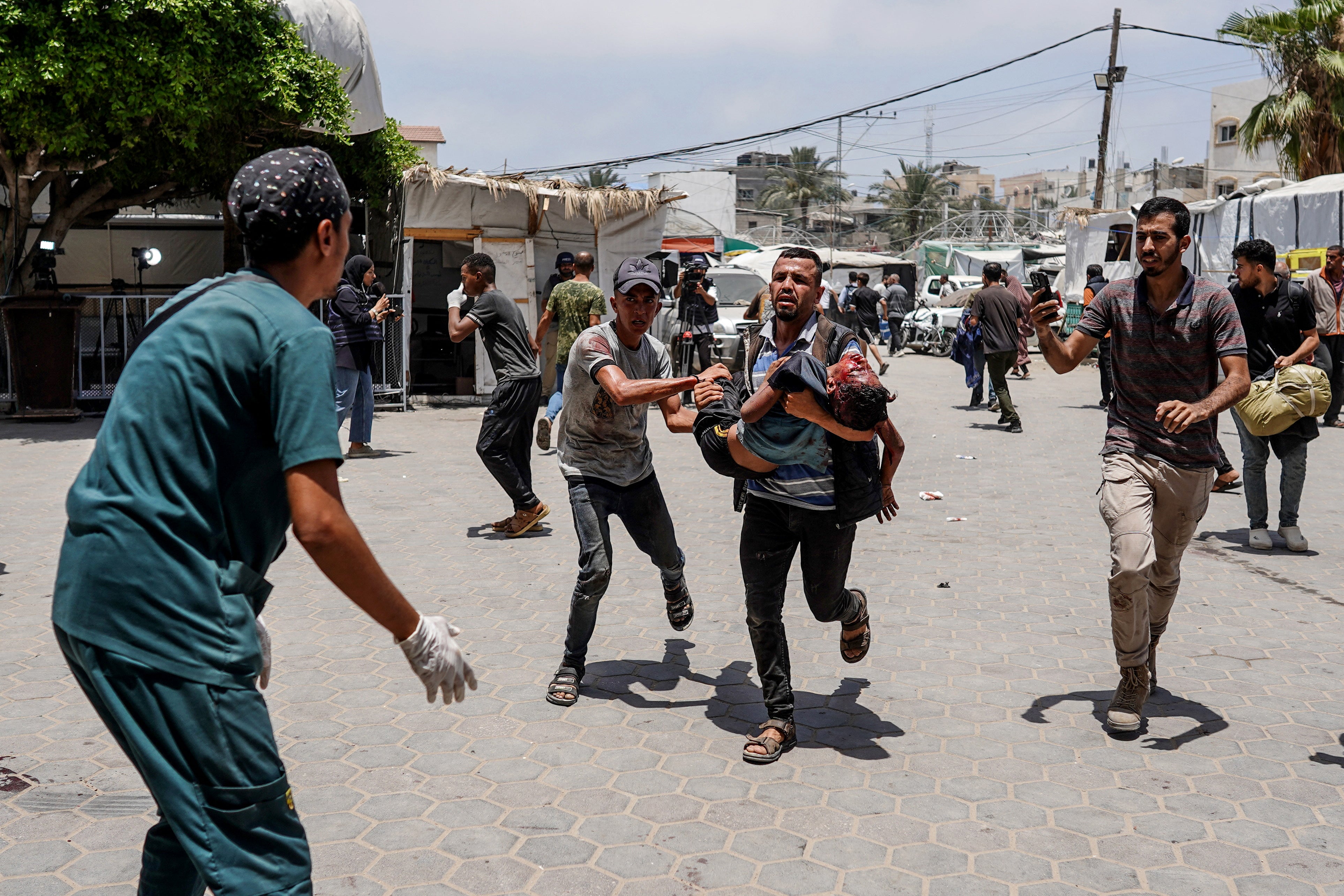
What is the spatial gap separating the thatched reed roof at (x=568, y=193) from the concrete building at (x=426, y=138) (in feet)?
46.0

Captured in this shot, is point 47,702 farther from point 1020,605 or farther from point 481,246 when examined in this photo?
point 481,246

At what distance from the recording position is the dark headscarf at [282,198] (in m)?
2.12

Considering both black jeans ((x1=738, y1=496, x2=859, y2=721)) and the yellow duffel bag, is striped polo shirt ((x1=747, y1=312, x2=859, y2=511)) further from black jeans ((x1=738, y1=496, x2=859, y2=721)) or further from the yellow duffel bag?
the yellow duffel bag

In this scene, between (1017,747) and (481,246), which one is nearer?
(1017,747)

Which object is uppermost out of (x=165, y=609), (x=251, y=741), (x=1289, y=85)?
(x=1289, y=85)

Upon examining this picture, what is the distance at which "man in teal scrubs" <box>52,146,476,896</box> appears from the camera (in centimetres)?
200

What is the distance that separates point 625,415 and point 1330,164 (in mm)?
23447

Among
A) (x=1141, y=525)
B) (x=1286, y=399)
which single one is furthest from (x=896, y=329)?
(x=1141, y=525)

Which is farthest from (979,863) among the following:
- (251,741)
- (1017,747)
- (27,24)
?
(27,24)

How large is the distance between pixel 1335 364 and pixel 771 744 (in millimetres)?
8778

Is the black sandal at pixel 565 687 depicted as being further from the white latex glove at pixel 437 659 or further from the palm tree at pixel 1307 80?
the palm tree at pixel 1307 80

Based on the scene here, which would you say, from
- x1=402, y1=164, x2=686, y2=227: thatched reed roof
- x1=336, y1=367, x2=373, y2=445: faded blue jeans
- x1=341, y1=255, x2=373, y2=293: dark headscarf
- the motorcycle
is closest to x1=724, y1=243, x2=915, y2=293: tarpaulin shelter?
the motorcycle

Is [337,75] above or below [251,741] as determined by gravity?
above

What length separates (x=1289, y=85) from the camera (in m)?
23.8
